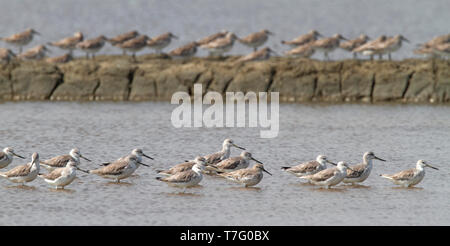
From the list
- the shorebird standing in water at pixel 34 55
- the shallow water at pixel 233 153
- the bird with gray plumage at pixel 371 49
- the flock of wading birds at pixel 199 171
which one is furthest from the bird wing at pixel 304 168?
the shorebird standing in water at pixel 34 55

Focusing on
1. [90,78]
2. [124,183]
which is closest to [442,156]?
[124,183]

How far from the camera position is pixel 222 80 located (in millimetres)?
25297

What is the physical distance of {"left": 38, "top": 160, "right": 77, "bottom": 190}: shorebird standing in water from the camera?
1508 centimetres

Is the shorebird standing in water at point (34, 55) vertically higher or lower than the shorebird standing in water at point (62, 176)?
higher

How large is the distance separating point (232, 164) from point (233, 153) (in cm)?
261

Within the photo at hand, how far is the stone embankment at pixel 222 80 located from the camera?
81.3 ft

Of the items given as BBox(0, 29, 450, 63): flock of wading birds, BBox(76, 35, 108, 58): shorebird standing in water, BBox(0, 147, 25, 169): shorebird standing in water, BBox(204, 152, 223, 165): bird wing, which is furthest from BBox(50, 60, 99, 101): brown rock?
BBox(0, 147, 25, 169): shorebird standing in water

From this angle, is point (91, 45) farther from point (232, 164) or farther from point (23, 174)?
point (23, 174)

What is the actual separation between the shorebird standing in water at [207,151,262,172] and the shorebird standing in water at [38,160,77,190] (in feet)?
7.82

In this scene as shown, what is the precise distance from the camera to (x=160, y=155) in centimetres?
1847

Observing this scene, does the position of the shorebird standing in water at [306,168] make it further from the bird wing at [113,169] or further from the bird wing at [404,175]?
the bird wing at [113,169]

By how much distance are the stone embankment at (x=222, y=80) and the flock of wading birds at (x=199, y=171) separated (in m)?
8.51

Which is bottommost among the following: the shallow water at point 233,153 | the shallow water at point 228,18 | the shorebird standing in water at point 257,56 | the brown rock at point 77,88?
the shallow water at point 233,153

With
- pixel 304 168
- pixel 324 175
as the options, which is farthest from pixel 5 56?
pixel 324 175
